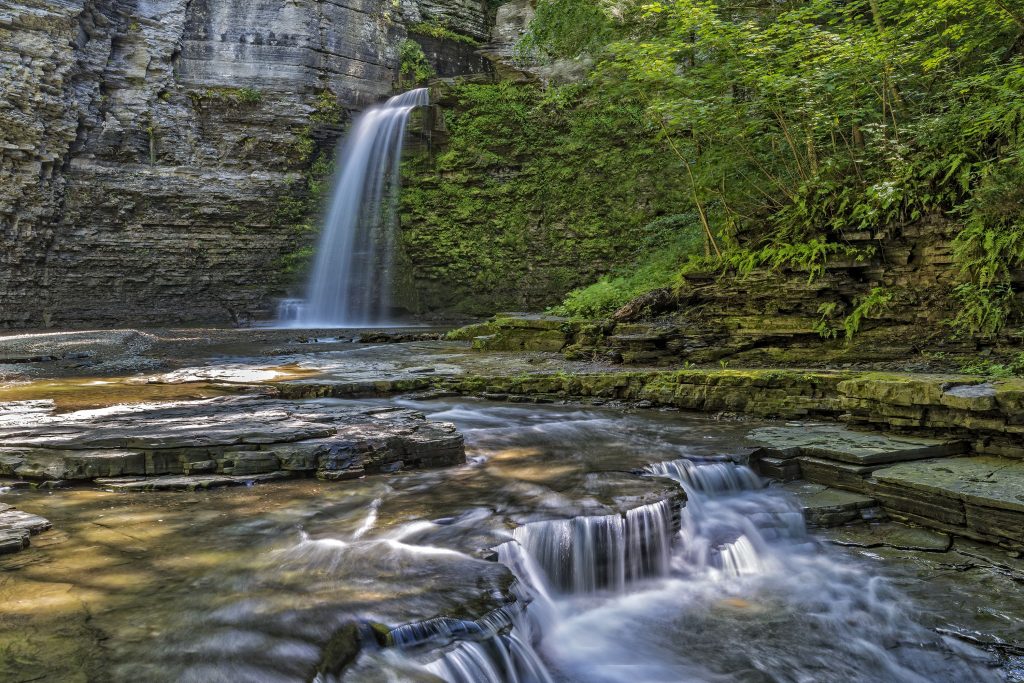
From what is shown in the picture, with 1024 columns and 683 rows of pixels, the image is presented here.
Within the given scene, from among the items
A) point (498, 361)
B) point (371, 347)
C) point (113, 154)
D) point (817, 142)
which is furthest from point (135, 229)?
point (817, 142)

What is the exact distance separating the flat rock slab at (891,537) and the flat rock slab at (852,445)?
0.60 meters

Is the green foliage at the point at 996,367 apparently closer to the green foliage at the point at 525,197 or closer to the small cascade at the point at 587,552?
the small cascade at the point at 587,552

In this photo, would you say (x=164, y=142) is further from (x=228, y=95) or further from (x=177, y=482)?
(x=177, y=482)

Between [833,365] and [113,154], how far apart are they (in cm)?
1943

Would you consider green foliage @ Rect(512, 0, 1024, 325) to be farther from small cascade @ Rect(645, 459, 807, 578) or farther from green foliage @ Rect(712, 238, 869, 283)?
small cascade @ Rect(645, 459, 807, 578)

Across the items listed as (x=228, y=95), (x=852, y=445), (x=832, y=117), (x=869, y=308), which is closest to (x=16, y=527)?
(x=852, y=445)

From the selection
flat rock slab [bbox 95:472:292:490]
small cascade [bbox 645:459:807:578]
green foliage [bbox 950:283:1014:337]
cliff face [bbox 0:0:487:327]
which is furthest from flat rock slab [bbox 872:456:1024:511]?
cliff face [bbox 0:0:487:327]

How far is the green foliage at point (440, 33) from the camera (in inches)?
903

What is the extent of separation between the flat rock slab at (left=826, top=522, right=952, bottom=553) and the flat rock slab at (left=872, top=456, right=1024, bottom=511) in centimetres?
29

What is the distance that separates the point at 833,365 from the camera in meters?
7.62

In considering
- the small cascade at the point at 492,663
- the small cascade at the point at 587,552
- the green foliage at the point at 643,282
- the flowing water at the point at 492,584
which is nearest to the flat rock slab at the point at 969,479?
the flowing water at the point at 492,584

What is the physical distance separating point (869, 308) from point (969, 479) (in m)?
3.67

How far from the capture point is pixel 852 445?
5.44 m

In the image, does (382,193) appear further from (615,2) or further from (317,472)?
(317,472)
